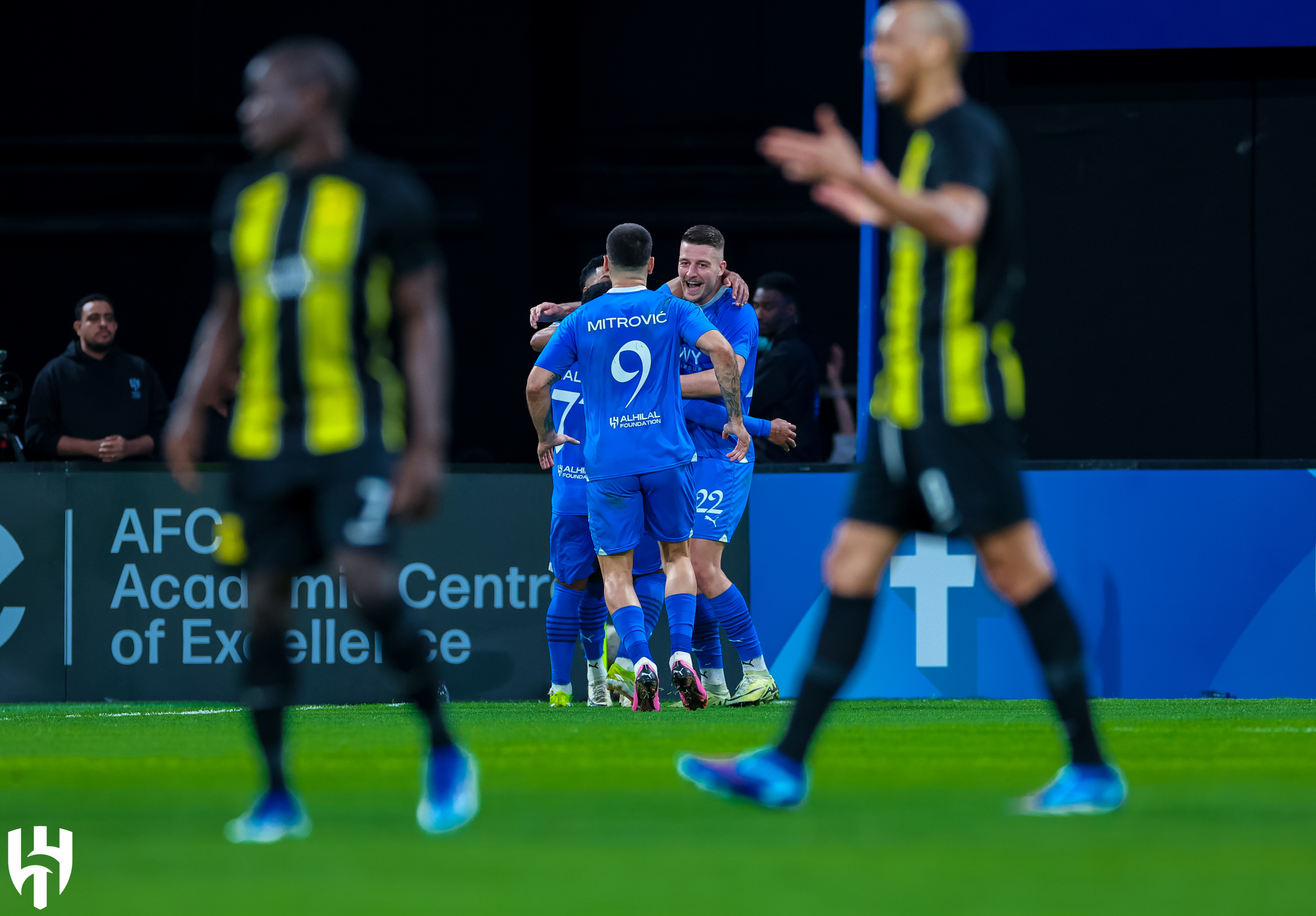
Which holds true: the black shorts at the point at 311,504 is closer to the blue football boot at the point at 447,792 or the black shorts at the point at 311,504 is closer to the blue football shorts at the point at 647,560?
the blue football boot at the point at 447,792

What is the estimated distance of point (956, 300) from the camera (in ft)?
16.3

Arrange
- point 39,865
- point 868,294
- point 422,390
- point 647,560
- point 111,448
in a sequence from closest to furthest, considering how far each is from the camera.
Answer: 1. point 39,865
2. point 422,390
3. point 647,560
4. point 111,448
5. point 868,294

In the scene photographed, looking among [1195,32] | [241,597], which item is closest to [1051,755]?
[241,597]

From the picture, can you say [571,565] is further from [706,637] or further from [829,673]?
[829,673]

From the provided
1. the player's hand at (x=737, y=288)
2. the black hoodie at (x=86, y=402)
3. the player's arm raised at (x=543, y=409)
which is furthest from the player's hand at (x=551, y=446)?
the black hoodie at (x=86, y=402)

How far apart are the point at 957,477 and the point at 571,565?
5.73m

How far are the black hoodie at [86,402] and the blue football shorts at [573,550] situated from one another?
334cm

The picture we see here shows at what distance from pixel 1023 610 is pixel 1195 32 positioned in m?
8.86

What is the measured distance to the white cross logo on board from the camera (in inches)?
426

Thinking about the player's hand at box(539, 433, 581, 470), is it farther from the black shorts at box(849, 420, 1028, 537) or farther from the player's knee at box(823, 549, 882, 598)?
the black shorts at box(849, 420, 1028, 537)

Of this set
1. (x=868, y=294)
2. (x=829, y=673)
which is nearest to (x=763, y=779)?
(x=829, y=673)

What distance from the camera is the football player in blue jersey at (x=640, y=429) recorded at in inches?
375

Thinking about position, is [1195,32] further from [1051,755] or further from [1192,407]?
[1051,755]

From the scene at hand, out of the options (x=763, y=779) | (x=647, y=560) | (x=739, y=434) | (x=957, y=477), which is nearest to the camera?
(x=957, y=477)
